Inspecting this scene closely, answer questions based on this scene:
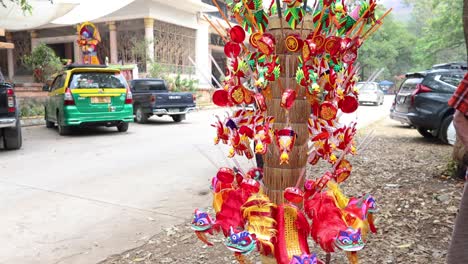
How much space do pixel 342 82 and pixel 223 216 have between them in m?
0.93

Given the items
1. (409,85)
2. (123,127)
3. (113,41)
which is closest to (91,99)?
(123,127)

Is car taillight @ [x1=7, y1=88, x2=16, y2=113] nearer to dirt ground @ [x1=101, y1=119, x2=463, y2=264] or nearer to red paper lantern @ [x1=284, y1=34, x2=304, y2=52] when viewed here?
dirt ground @ [x1=101, y1=119, x2=463, y2=264]

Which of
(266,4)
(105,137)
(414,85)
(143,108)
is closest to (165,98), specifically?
(143,108)

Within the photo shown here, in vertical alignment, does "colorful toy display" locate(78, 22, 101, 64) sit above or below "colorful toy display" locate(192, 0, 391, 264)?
above

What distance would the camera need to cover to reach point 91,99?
10.5 m

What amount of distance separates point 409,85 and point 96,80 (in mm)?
8147

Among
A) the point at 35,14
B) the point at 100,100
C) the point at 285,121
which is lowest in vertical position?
the point at 100,100

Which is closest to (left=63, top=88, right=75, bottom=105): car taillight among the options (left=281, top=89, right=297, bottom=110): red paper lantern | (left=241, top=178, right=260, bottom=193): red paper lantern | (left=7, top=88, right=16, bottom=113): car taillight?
(left=7, top=88, right=16, bottom=113): car taillight

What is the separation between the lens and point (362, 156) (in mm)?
7180

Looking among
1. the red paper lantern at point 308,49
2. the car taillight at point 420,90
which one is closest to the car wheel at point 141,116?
the car taillight at point 420,90

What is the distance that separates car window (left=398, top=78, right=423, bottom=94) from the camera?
981 cm

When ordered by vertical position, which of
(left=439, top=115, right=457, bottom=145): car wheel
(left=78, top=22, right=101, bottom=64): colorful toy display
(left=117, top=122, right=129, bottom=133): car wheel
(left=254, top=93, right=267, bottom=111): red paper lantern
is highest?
(left=78, top=22, right=101, bottom=64): colorful toy display

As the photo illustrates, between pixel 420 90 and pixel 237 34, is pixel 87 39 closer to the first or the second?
pixel 420 90

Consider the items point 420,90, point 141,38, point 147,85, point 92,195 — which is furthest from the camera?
point 141,38
